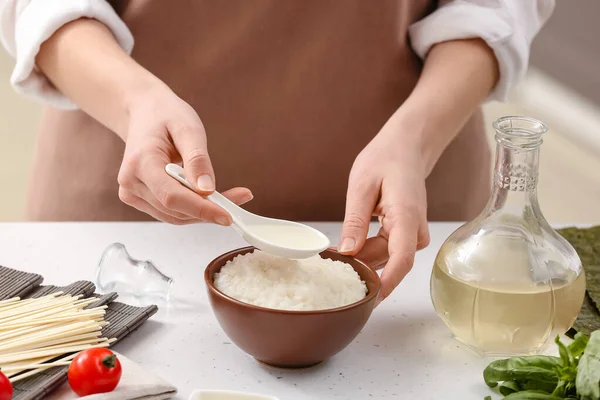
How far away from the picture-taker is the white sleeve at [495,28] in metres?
1.43

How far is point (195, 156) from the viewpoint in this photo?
3.58ft

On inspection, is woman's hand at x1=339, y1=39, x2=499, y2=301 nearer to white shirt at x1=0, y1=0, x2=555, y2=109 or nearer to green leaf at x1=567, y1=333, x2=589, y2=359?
white shirt at x1=0, y1=0, x2=555, y2=109

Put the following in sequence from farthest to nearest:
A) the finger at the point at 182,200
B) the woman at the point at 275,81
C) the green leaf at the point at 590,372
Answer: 1. the woman at the point at 275,81
2. the finger at the point at 182,200
3. the green leaf at the point at 590,372

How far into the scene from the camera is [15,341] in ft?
3.21

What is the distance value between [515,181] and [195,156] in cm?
41

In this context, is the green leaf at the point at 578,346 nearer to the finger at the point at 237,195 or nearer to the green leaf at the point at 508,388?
the green leaf at the point at 508,388

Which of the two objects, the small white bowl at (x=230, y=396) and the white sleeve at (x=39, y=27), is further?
the white sleeve at (x=39, y=27)

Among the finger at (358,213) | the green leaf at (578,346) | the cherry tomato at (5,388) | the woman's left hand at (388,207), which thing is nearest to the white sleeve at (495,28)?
the woman's left hand at (388,207)

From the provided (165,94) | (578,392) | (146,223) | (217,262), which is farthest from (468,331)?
(146,223)

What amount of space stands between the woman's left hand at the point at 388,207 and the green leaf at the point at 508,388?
0.64 feet


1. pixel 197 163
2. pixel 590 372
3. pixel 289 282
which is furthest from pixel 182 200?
pixel 590 372

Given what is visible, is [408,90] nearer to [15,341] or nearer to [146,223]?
[146,223]

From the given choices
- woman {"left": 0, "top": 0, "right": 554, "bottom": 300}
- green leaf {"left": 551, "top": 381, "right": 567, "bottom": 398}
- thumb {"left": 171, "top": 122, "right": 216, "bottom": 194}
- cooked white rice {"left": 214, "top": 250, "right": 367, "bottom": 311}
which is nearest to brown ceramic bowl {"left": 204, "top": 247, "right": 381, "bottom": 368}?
cooked white rice {"left": 214, "top": 250, "right": 367, "bottom": 311}

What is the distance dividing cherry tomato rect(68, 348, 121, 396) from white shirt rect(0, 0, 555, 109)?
647 millimetres
